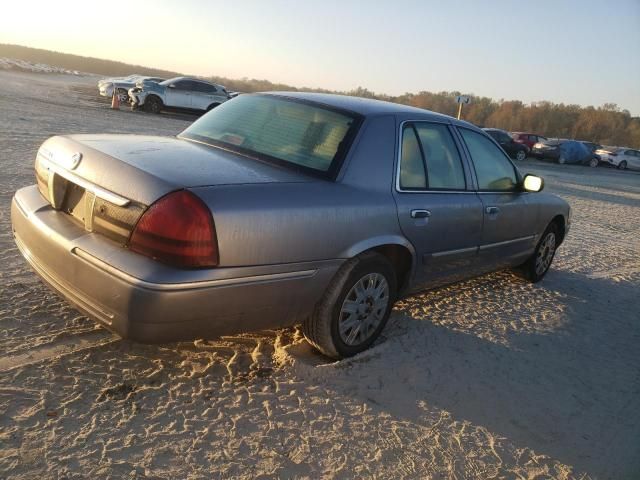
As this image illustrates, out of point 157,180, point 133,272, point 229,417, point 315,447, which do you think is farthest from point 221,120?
point 315,447

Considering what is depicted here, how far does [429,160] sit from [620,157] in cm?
3496

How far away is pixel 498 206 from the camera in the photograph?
4438mm

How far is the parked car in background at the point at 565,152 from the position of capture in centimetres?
2888

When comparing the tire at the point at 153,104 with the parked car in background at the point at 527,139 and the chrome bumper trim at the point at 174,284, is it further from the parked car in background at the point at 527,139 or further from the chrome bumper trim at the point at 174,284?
the chrome bumper trim at the point at 174,284

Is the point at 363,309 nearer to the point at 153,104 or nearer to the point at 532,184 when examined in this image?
the point at 532,184

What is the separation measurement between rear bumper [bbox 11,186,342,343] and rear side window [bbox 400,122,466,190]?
37.1 inches

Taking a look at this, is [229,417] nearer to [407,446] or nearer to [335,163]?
[407,446]

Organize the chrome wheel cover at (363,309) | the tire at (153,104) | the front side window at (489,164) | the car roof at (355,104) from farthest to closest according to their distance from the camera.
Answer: the tire at (153,104), the front side window at (489,164), the car roof at (355,104), the chrome wheel cover at (363,309)

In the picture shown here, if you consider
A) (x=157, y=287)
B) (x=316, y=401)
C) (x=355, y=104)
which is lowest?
(x=316, y=401)

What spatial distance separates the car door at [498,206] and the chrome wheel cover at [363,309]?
1261 mm

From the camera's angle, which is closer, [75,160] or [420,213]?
[75,160]

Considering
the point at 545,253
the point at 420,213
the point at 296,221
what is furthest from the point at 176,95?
the point at 296,221

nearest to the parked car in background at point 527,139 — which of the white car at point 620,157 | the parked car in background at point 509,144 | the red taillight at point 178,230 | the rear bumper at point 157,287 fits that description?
the parked car in background at point 509,144

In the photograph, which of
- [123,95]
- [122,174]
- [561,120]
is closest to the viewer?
[122,174]
